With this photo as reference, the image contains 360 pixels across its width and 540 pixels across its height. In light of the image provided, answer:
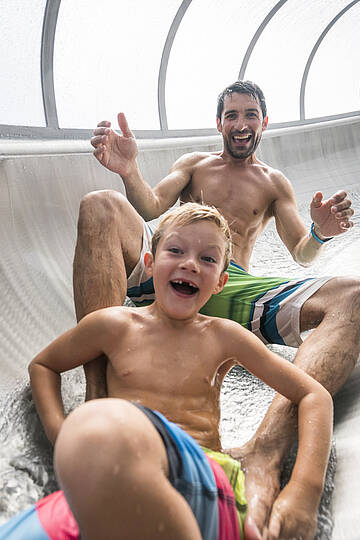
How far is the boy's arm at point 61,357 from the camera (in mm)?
1149

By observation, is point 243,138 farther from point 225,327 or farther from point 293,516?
point 293,516

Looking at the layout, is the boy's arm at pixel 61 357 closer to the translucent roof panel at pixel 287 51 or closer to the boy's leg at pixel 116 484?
the boy's leg at pixel 116 484

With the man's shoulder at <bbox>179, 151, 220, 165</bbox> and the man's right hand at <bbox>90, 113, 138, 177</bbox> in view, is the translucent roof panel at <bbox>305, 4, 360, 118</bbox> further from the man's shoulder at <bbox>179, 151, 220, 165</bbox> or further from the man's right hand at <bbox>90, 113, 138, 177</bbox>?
the man's right hand at <bbox>90, 113, 138, 177</bbox>

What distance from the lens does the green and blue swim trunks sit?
167cm

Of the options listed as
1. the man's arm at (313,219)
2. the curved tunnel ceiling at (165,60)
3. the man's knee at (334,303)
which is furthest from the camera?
the curved tunnel ceiling at (165,60)

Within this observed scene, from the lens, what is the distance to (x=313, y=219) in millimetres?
1919

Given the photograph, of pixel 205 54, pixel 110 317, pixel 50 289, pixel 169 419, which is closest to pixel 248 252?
pixel 50 289

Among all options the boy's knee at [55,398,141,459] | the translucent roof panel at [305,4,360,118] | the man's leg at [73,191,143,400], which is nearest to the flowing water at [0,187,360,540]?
the man's leg at [73,191,143,400]

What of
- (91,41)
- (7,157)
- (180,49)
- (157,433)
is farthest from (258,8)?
(157,433)

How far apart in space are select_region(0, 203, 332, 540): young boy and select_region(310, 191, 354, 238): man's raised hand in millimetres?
597

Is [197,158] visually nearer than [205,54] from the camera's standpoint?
Yes

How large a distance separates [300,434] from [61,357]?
1.73 feet

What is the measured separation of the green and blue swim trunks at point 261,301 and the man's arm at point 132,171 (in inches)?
13.4

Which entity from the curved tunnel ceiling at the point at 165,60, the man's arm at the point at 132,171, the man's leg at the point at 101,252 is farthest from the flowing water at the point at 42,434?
the curved tunnel ceiling at the point at 165,60
